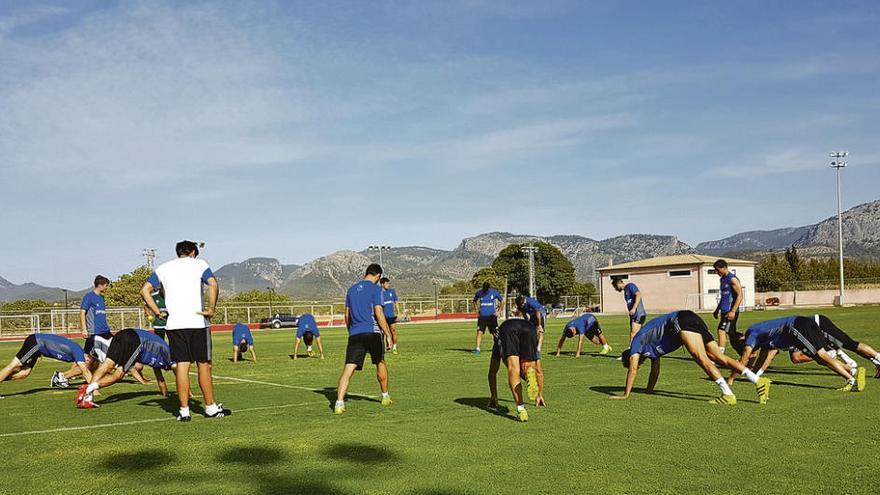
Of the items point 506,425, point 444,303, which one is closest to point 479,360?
point 506,425

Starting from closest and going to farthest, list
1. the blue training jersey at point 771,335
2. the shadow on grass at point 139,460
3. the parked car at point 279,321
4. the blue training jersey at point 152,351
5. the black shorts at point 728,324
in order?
the shadow on grass at point 139,460, the blue training jersey at point 152,351, the blue training jersey at point 771,335, the black shorts at point 728,324, the parked car at point 279,321

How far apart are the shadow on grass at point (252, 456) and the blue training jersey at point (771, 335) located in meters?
7.59

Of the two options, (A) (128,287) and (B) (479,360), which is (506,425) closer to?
(B) (479,360)

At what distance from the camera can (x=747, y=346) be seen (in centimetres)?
1188

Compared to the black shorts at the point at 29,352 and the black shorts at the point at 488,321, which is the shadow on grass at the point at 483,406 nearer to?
the black shorts at the point at 29,352

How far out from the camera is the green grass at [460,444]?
6191mm

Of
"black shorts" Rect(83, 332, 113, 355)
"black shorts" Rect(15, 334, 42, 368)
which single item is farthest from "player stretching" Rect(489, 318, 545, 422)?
"black shorts" Rect(15, 334, 42, 368)

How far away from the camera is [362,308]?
1043cm

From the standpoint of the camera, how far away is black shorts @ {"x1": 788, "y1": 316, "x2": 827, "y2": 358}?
36.8ft

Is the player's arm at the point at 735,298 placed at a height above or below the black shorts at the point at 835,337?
above

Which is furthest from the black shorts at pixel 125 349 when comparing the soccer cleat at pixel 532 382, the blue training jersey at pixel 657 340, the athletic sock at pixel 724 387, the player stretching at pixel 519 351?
the athletic sock at pixel 724 387

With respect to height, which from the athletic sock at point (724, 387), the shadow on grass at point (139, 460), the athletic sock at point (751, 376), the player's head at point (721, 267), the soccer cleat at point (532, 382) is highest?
the player's head at point (721, 267)

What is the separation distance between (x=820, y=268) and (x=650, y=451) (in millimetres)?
104981

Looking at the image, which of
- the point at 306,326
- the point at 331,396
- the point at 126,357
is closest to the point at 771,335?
the point at 331,396
